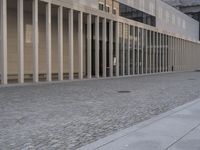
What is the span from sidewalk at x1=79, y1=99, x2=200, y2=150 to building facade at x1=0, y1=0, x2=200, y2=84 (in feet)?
48.8

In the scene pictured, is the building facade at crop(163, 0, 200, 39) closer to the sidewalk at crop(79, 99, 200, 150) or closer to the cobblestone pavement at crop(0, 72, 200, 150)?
the cobblestone pavement at crop(0, 72, 200, 150)

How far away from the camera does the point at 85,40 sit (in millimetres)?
37156

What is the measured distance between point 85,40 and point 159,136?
3008 centimetres

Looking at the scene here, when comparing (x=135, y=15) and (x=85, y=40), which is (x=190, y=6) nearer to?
(x=135, y=15)

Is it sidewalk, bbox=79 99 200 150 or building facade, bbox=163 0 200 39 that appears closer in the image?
sidewalk, bbox=79 99 200 150

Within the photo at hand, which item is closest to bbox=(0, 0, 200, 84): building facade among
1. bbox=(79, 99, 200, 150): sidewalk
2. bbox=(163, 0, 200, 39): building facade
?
bbox=(79, 99, 200, 150): sidewalk

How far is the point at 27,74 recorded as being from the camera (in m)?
30.6

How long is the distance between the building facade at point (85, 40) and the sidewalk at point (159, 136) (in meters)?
14.9

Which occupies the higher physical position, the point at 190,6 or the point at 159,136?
the point at 190,6

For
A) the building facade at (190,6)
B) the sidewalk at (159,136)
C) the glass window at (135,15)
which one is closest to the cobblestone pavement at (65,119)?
the sidewalk at (159,136)

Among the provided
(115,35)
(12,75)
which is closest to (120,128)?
(12,75)

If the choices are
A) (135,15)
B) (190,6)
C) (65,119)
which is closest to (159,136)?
(65,119)

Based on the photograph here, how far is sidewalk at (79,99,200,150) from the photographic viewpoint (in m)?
6.71

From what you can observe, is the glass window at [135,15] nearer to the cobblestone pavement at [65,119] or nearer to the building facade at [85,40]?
the building facade at [85,40]
